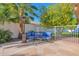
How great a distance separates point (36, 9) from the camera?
6.23ft

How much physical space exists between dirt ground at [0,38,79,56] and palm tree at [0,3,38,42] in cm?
12

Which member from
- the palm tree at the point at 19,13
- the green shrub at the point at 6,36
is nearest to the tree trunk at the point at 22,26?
the palm tree at the point at 19,13

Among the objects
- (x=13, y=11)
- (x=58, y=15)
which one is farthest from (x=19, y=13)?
(x=58, y=15)

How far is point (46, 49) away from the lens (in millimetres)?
1898

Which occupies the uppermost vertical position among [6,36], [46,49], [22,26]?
[22,26]

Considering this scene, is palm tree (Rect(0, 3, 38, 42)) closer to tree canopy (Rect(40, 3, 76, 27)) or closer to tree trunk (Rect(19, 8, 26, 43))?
tree trunk (Rect(19, 8, 26, 43))

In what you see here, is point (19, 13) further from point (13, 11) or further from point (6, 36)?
point (6, 36)

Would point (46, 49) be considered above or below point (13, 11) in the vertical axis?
below

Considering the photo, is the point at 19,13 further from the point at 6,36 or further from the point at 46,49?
the point at 46,49

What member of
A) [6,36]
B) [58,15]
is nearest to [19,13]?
[6,36]

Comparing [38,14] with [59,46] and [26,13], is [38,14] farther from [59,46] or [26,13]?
[59,46]

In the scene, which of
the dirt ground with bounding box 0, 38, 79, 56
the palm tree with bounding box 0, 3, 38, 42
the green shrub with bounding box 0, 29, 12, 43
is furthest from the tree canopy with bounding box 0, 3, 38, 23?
the dirt ground with bounding box 0, 38, 79, 56

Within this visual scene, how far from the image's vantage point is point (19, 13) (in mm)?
1898

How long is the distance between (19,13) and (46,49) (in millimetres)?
513
